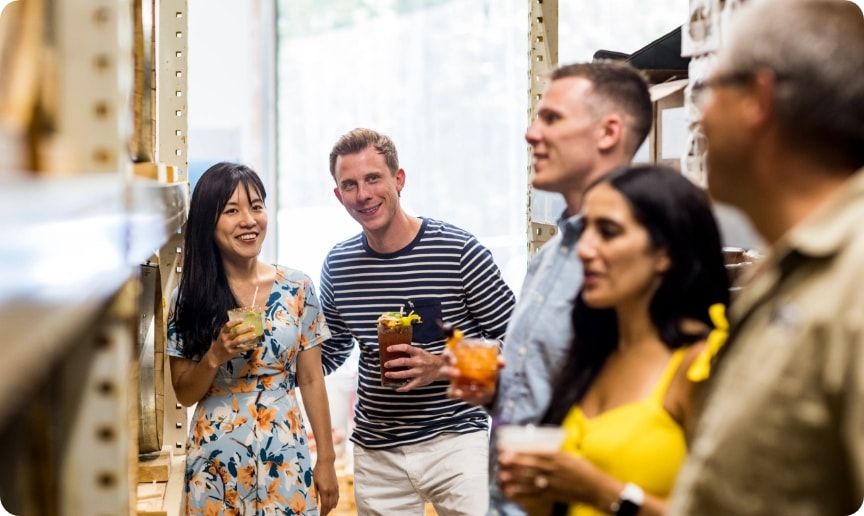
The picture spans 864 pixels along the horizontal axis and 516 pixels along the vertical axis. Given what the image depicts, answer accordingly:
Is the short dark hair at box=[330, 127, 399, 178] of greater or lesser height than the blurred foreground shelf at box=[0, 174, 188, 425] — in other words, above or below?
above

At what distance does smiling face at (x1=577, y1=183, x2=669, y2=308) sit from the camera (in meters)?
1.77

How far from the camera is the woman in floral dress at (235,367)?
3113 mm

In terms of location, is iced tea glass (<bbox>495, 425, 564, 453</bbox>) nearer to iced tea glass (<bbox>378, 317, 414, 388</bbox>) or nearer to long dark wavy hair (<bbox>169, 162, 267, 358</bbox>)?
iced tea glass (<bbox>378, 317, 414, 388</bbox>)

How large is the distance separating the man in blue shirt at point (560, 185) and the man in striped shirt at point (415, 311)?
1256 millimetres

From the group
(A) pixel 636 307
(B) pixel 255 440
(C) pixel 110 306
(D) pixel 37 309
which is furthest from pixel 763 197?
(B) pixel 255 440

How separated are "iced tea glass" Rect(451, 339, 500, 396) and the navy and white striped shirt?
1340 mm

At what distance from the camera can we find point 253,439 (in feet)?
10.3

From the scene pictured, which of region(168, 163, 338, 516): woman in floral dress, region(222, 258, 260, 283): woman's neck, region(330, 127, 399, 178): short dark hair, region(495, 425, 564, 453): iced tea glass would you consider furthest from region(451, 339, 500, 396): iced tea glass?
region(330, 127, 399, 178): short dark hair

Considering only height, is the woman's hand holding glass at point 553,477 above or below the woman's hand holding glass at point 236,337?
below

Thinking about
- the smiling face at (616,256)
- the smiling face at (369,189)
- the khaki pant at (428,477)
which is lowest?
the khaki pant at (428,477)

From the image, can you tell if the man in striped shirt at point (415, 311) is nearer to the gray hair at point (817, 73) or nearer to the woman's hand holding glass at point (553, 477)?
the woman's hand holding glass at point (553, 477)

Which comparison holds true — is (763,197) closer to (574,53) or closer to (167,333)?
(167,333)

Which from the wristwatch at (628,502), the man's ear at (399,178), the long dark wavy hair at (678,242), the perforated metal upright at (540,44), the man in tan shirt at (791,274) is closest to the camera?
the man in tan shirt at (791,274)

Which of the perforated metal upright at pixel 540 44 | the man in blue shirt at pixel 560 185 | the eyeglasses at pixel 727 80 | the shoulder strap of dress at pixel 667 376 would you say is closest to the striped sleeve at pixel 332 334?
the perforated metal upright at pixel 540 44
